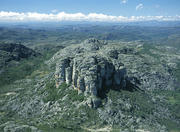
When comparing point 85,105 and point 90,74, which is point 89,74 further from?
point 85,105

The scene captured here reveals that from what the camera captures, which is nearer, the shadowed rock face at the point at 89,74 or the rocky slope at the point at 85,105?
the rocky slope at the point at 85,105

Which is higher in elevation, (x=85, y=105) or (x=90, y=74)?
(x=90, y=74)

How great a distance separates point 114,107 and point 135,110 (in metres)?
11.6

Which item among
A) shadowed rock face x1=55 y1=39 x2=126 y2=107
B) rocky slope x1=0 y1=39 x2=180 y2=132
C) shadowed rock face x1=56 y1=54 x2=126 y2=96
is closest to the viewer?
rocky slope x1=0 y1=39 x2=180 y2=132

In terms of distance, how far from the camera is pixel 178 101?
158m

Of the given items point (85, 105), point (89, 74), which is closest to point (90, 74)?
point (89, 74)

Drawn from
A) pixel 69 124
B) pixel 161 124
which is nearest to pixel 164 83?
pixel 161 124

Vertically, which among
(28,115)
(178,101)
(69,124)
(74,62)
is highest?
(74,62)

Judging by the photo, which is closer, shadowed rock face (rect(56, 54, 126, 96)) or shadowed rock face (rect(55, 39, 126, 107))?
shadowed rock face (rect(55, 39, 126, 107))

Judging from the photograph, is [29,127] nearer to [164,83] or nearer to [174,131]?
[174,131]

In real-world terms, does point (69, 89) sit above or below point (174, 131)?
above

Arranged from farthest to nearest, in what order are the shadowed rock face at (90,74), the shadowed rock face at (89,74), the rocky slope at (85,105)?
the shadowed rock face at (89,74), the shadowed rock face at (90,74), the rocky slope at (85,105)

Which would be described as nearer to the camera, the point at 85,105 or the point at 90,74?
the point at 85,105

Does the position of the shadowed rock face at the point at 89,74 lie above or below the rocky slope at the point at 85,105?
above
